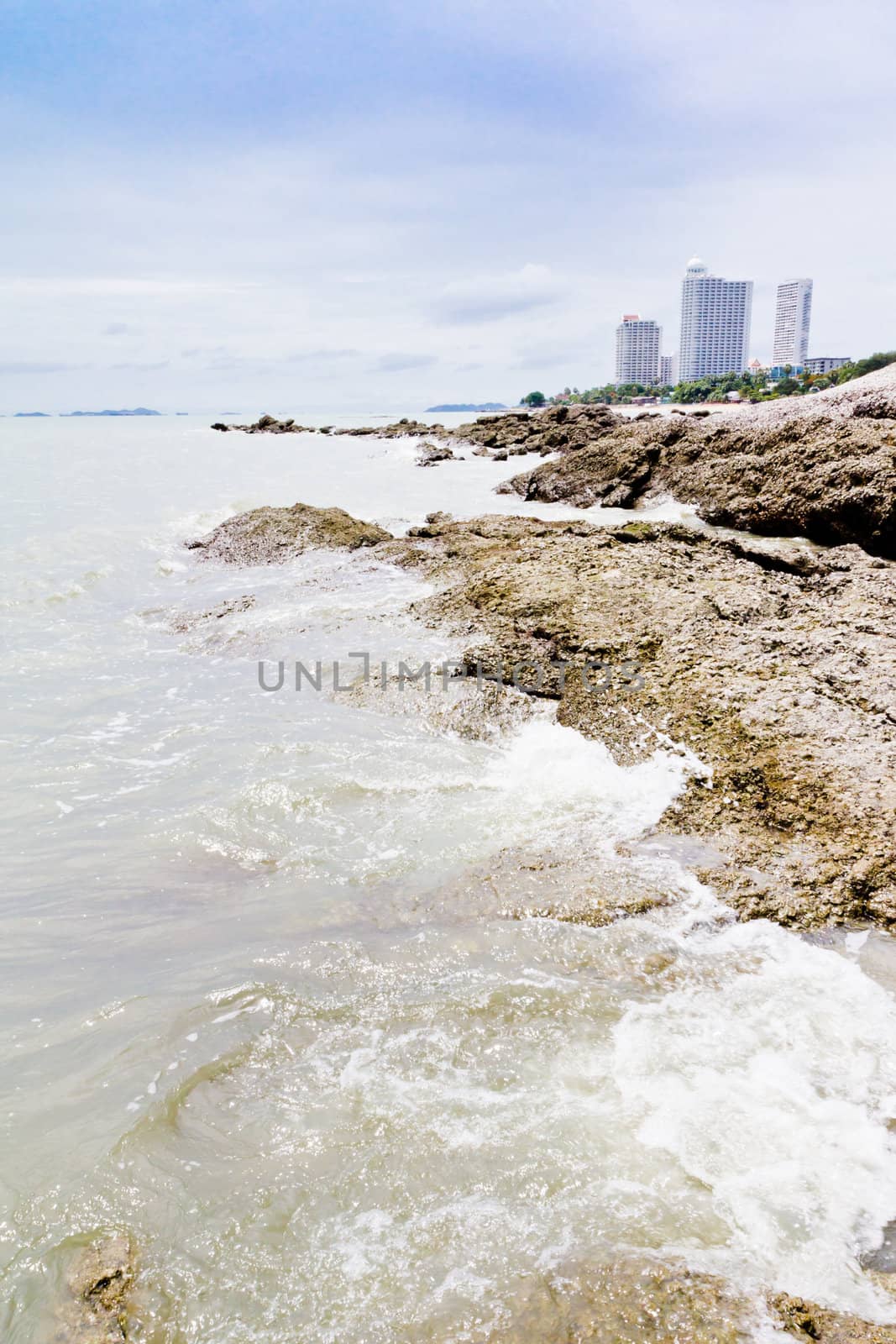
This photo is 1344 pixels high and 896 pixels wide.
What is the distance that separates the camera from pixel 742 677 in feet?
15.2

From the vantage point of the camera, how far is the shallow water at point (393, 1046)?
199 cm

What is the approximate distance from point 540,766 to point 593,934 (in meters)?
1.53

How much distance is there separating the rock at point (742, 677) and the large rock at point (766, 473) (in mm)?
1532

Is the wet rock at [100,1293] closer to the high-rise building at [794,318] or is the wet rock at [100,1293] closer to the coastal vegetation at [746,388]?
the coastal vegetation at [746,388]

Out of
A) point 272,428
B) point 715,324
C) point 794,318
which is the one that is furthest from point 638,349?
point 272,428

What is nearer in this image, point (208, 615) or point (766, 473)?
point (208, 615)

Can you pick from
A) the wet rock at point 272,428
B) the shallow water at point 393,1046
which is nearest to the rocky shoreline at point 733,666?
the shallow water at point 393,1046

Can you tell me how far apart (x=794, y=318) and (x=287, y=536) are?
217490mm

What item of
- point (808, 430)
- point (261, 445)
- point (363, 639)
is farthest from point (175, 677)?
point (261, 445)

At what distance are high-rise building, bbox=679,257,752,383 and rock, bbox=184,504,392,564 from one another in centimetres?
19249

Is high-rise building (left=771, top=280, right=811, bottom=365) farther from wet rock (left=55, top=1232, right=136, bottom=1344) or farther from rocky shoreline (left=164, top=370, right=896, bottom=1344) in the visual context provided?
wet rock (left=55, top=1232, right=136, bottom=1344)

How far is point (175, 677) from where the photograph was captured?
684 cm

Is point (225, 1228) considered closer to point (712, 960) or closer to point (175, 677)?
point (712, 960)

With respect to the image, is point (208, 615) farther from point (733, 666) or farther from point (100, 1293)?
point (100, 1293)
